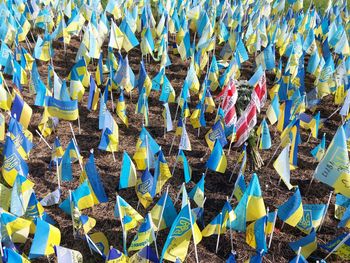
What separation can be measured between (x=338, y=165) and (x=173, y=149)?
2897 mm

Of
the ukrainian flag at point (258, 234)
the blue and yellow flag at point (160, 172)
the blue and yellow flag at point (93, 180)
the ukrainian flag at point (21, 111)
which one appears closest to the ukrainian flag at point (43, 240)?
the blue and yellow flag at point (93, 180)

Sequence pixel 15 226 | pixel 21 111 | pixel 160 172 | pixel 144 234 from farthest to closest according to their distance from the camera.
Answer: pixel 21 111, pixel 160 172, pixel 15 226, pixel 144 234

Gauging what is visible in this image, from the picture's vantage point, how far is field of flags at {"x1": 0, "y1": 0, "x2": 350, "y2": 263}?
5.00 m

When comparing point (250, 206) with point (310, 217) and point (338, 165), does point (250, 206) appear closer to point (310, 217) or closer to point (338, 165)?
point (310, 217)

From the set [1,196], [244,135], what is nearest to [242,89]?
[244,135]

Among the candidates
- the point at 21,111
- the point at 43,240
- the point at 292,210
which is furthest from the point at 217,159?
the point at 21,111

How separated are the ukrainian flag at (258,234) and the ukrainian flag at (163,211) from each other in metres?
0.96

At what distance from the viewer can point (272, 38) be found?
9.83m

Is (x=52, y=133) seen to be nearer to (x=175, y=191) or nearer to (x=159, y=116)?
(x=159, y=116)

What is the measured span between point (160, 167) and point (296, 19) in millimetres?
7261

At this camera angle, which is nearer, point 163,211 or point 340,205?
point 163,211

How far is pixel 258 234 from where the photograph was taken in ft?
15.8

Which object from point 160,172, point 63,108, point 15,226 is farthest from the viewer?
point 63,108

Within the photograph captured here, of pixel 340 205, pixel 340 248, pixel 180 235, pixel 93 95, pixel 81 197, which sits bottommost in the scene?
pixel 340 248
